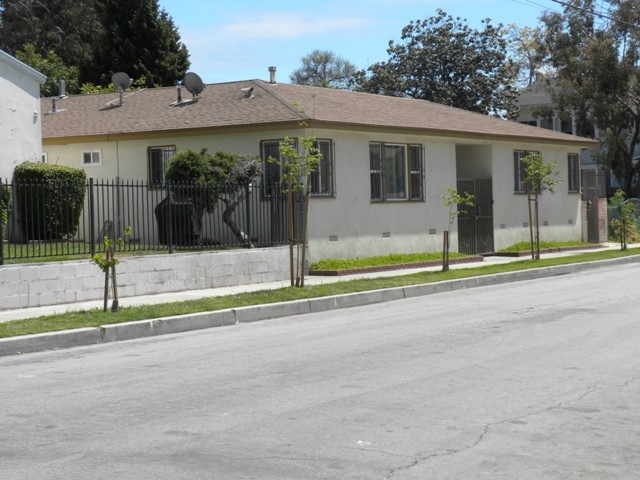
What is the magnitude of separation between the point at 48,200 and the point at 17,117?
17.0 ft

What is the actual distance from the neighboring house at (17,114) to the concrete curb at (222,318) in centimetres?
877

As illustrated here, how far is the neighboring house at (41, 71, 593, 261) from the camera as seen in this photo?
2409 centimetres

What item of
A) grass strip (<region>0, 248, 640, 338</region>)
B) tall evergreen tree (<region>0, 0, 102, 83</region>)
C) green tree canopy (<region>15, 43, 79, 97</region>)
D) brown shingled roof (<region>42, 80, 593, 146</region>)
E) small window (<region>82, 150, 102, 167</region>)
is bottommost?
grass strip (<region>0, 248, 640, 338</region>)

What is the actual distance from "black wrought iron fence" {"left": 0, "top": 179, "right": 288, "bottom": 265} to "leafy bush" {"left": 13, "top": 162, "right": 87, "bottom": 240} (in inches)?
1.0

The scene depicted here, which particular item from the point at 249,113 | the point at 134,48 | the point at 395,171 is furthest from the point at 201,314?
the point at 134,48

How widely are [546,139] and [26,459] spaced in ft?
90.8

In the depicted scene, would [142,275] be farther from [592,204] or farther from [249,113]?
[592,204]

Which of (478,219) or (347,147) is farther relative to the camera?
(478,219)

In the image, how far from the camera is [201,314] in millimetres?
15141

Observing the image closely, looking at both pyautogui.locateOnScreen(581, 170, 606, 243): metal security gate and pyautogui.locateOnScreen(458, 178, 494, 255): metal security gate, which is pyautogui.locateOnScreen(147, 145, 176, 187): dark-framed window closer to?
pyautogui.locateOnScreen(458, 178, 494, 255): metal security gate

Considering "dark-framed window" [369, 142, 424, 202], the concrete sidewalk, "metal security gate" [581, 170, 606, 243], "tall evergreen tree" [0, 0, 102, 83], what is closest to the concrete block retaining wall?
the concrete sidewalk

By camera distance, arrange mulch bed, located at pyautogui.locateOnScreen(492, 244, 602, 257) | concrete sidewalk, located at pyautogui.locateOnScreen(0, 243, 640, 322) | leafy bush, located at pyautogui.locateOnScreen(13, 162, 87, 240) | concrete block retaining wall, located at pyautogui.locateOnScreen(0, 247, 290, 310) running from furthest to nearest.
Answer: mulch bed, located at pyautogui.locateOnScreen(492, 244, 602, 257) < leafy bush, located at pyautogui.locateOnScreen(13, 162, 87, 240) < concrete block retaining wall, located at pyautogui.locateOnScreen(0, 247, 290, 310) < concrete sidewalk, located at pyautogui.locateOnScreen(0, 243, 640, 322)

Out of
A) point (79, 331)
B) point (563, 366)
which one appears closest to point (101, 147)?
point (79, 331)

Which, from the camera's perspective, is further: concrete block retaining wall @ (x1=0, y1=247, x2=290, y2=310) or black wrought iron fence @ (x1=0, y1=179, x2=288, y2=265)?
black wrought iron fence @ (x1=0, y1=179, x2=288, y2=265)
